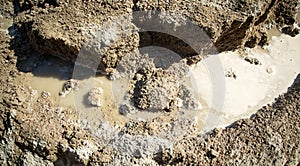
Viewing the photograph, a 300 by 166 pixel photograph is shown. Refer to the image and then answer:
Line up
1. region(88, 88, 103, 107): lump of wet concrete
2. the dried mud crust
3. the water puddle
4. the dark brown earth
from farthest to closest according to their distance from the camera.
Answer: the water puddle < region(88, 88, 103, 107): lump of wet concrete < the dried mud crust < the dark brown earth

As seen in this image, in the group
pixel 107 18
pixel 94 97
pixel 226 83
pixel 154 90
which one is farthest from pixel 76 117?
pixel 226 83

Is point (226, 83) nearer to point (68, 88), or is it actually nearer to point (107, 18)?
point (107, 18)

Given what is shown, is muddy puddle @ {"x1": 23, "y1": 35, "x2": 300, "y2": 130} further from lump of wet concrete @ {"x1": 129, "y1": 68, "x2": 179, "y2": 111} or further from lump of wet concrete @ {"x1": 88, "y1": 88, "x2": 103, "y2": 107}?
lump of wet concrete @ {"x1": 129, "y1": 68, "x2": 179, "y2": 111}

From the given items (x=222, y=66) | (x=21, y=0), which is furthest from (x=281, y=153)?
(x=21, y=0)

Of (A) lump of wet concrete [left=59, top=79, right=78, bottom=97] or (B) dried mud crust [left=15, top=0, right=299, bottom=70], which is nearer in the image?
(B) dried mud crust [left=15, top=0, right=299, bottom=70]

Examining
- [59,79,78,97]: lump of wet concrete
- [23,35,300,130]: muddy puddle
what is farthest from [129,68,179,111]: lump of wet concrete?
[59,79,78,97]: lump of wet concrete

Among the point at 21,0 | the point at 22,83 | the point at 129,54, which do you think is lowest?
the point at 22,83

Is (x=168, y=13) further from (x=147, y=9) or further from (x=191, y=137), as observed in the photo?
(x=191, y=137)
